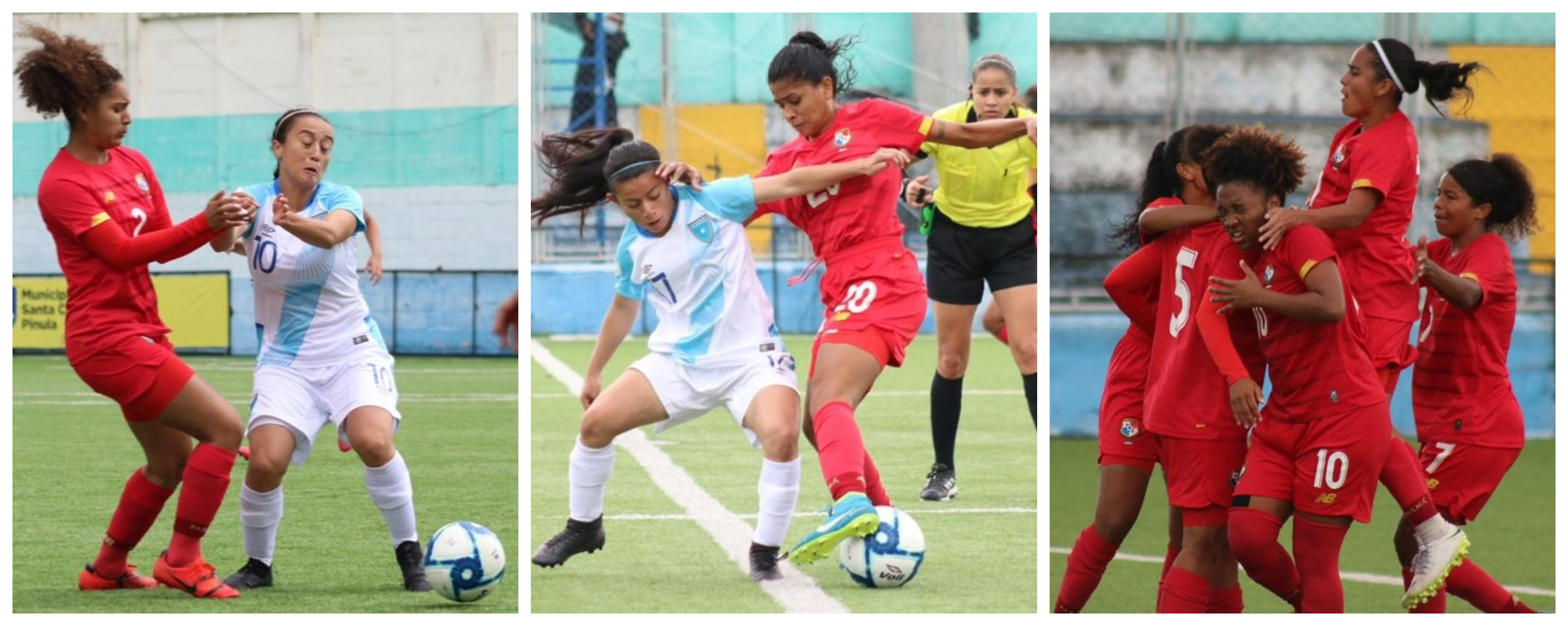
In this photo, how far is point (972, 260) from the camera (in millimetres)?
5895

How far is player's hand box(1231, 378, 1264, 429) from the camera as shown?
383 centimetres

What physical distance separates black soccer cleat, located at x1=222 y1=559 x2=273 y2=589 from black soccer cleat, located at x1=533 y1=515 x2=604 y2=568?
27.1 inches

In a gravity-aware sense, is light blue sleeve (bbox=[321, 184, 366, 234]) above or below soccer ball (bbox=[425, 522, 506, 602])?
above

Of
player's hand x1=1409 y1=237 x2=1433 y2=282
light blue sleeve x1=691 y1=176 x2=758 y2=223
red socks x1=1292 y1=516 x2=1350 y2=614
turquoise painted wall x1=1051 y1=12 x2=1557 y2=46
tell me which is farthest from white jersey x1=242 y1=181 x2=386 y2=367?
turquoise painted wall x1=1051 y1=12 x2=1557 y2=46

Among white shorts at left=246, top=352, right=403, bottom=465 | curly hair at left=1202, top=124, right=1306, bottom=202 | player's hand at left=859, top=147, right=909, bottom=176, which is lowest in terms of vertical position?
white shorts at left=246, top=352, right=403, bottom=465

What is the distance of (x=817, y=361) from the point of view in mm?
4719

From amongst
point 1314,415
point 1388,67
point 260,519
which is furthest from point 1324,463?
point 260,519

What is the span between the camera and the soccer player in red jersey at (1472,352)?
4.70m

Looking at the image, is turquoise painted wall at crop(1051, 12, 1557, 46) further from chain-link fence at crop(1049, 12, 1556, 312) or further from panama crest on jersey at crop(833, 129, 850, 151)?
panama crest on jersey at crop(833, 129, 850, 151)

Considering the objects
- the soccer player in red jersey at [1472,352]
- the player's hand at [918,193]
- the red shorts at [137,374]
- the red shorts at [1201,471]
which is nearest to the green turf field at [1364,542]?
the soccer player in red jersey at [1472,352]

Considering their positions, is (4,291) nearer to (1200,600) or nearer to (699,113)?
(699,113)

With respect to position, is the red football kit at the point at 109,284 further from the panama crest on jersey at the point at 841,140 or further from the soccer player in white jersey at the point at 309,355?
the panama crest on jersey at the point at 841,140

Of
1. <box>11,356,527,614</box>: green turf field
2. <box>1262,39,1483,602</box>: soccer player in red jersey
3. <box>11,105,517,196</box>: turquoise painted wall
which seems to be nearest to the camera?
<box>1262,39,1483,602</box>: soccer player in red jersey

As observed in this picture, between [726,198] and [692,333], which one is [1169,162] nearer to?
[726,198]
